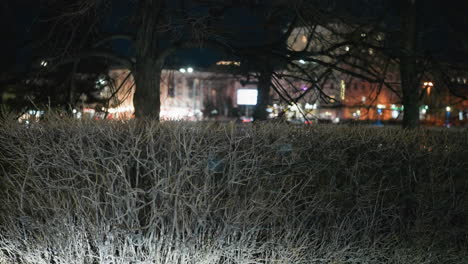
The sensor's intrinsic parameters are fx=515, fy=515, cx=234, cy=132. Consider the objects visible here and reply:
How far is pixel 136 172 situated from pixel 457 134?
4.70 m

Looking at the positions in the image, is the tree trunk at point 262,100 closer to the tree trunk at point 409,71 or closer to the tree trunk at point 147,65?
the tree trunk at point 409,71

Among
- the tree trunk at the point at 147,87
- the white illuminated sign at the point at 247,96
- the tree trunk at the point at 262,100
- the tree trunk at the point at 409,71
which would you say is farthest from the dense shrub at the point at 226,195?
the white illuminated sign at the point at 247,96

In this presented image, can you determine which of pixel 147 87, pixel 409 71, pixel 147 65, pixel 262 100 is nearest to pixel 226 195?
pixel 147 87

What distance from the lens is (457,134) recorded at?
750cm

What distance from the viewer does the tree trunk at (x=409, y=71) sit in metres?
13.2

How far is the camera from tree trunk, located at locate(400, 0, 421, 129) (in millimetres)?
13188

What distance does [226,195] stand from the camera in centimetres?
584

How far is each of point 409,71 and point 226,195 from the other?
29.4 feet

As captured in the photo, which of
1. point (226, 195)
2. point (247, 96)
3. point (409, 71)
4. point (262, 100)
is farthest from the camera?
point (247, 96)

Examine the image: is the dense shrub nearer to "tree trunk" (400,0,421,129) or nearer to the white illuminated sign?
"tree trunk" (400,0,421,129)

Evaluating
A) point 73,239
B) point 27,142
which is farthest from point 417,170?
point 27,142

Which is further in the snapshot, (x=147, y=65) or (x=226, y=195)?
(x=147, y=65)

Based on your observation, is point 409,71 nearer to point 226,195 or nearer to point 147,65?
point 147,65

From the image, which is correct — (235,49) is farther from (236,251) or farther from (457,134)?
(236,251)
